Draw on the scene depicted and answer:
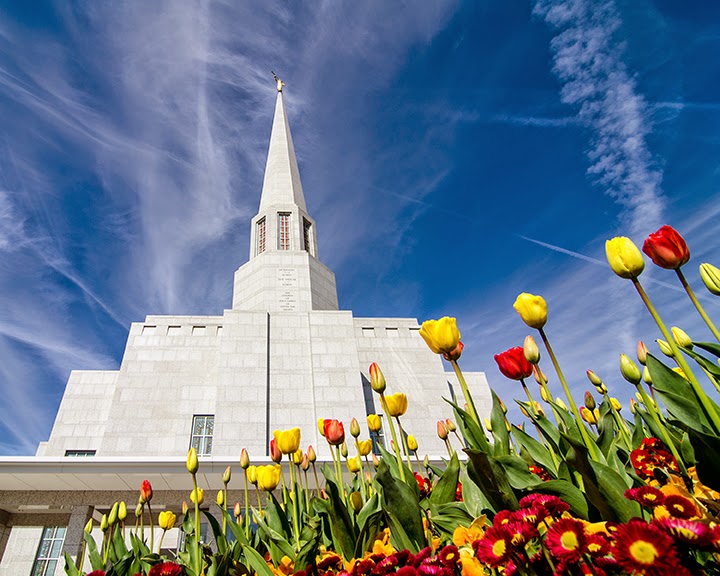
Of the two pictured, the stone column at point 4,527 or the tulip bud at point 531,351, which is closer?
the tulip bud at point 531,351

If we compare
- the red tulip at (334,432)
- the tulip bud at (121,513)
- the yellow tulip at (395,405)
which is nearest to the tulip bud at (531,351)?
the yellow tulip at (395,405)

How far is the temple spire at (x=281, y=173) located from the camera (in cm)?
2531

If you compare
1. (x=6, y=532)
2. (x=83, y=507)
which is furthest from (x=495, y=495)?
(x=6, y=532)

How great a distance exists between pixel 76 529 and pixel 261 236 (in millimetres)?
16512

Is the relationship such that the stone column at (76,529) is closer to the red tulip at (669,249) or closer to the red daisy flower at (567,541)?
the red daisy flower at (567,541)

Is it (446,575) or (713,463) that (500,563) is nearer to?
(446,575)

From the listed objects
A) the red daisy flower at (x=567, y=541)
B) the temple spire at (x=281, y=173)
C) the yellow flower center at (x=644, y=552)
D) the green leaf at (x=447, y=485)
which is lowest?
the yellow flower center at (x=644, y=552)

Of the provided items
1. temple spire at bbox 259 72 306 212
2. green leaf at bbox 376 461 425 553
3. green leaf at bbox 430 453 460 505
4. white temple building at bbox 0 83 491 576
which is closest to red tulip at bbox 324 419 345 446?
green leaf at bbox 430 453 460 505

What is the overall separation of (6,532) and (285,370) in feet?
32.6

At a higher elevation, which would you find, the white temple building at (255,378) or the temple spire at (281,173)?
the temple spire at (281,173)

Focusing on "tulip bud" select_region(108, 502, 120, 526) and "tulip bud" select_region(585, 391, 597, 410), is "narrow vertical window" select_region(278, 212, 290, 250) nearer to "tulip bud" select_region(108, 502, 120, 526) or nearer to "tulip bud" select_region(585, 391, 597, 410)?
"tulip bud" select_region(108, 502, 120, 526)

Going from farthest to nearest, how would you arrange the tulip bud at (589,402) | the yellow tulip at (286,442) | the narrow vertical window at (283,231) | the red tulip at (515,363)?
the narrow vertical window at (283,231) → the tulip bud at (589,402) → the yellow tulip at (286,442) → the red tulip at (515,363)

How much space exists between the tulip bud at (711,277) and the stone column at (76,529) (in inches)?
466

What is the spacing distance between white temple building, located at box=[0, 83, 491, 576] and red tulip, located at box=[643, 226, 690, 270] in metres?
15.0
